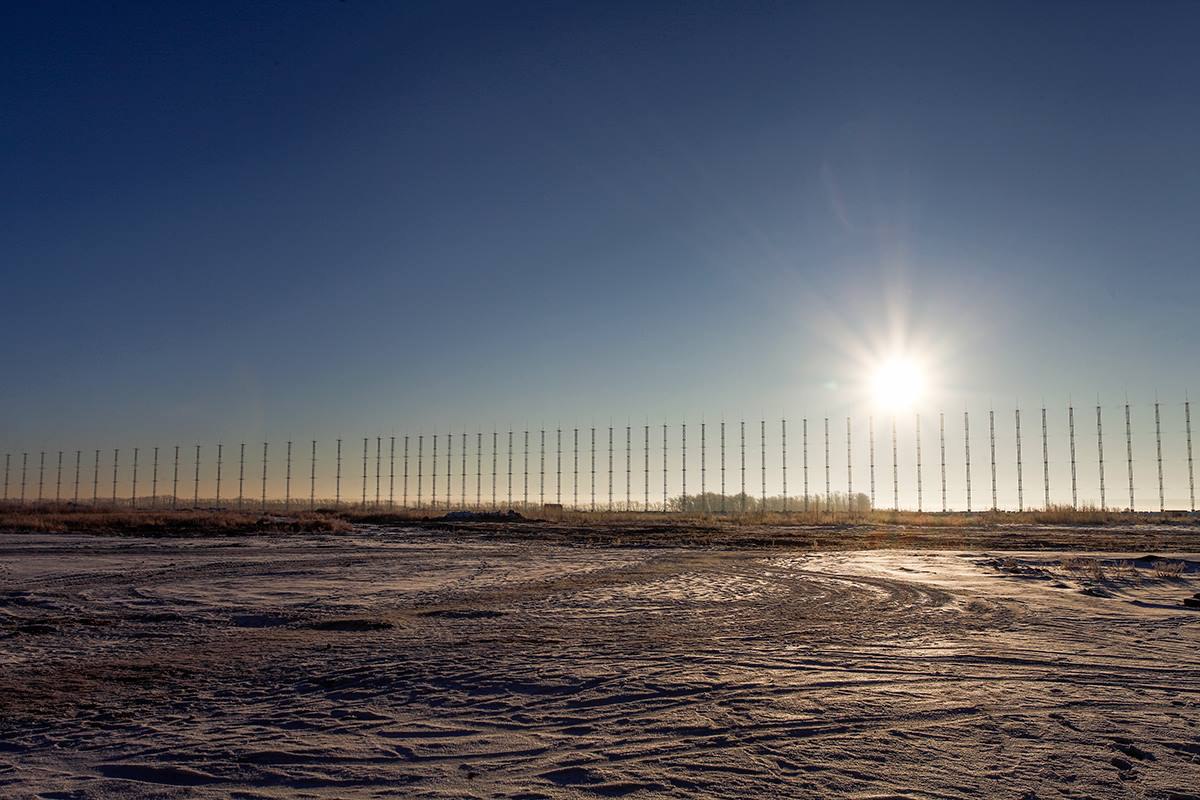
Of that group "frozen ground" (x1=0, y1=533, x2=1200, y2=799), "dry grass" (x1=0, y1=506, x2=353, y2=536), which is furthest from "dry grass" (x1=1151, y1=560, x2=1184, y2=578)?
"dry grass" (x1=0, y1=506, x2=353, y2=536)

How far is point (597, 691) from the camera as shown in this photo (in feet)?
26.1

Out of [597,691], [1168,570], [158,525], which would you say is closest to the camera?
[597,691]

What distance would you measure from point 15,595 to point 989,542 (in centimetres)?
2953

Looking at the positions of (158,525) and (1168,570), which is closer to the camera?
(1168,570)

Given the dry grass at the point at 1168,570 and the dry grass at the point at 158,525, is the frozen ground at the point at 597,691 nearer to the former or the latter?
the dry grass at the point at 1168,570

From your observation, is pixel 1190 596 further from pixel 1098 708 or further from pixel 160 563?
pixel 160 563

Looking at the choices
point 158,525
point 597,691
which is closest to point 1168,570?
point 597,691

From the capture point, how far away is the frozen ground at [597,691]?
5.66m

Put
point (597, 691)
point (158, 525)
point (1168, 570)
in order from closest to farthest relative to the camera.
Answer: point (597, 691) < point (1168, 570) < point (158, 525)

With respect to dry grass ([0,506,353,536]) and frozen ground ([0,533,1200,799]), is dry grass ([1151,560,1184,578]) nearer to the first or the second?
frozen ground ([0,533,1200,799])

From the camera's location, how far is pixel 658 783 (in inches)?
217

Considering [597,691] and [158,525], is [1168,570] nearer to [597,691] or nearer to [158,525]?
[597,691]

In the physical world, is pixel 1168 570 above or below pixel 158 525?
above

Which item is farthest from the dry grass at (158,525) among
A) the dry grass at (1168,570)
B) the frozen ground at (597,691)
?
the dry grass at (1168,570)
